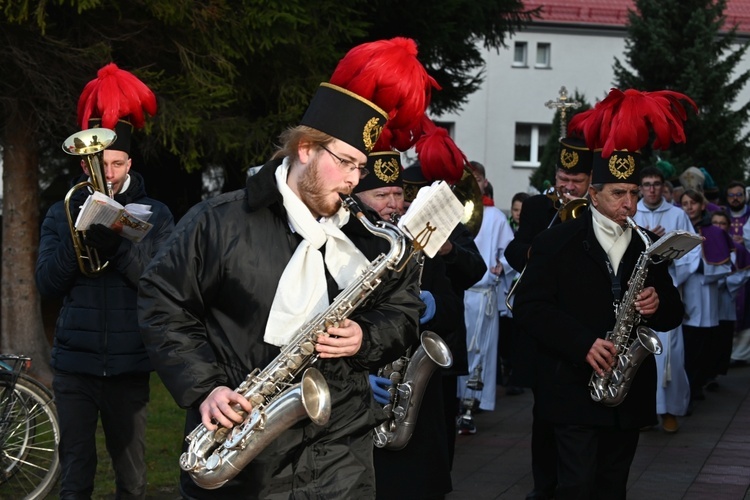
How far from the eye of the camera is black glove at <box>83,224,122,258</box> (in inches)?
220

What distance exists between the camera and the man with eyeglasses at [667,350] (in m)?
9.70

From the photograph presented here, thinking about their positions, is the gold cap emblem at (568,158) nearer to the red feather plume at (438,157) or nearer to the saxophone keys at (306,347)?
the red feather plume at (438,157)

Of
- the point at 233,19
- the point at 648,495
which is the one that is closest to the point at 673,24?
the point at 233,19

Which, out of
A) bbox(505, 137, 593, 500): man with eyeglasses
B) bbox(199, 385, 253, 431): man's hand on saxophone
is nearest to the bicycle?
bbox(505, 137, 593, 500): man with eyeglasses

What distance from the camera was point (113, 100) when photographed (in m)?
6.21

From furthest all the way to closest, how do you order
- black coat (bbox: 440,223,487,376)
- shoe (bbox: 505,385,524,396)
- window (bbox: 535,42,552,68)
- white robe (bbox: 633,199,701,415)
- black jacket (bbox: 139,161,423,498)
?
window (bbox: 535,42,552,68)
shoe (bbox: 505,385,524,396)
white robe (bbox: 633,199,701,415)
black coat (bbox: 440,223,487,376)
black jacket (bbox: 139,161,423,498)

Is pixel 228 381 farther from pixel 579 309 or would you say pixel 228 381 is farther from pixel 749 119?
pixel 749 119

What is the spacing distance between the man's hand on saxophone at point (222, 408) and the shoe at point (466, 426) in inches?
250

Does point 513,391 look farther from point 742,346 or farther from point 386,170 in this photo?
point 386,170

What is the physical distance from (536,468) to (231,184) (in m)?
7.87

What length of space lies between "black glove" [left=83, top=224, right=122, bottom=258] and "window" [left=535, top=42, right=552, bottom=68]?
38.2m

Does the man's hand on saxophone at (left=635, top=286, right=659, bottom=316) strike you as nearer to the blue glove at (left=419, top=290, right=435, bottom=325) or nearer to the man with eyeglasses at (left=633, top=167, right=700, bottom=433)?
the blue glove at (left=419, top=290, right=435, bottom=325)

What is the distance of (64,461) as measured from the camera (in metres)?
5.80

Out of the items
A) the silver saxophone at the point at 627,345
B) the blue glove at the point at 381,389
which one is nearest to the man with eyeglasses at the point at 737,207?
the silver saxophone at the point at 627,345
